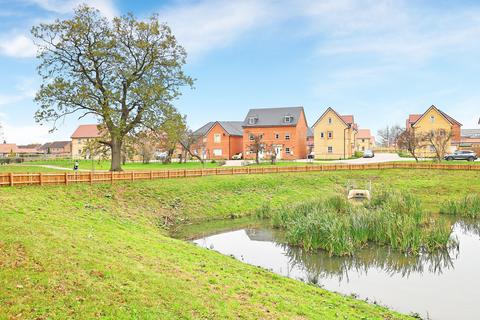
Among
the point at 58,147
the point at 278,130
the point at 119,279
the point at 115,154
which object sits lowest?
the point at 119,279

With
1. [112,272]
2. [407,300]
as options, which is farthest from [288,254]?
[112,272]

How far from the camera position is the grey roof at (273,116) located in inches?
2724

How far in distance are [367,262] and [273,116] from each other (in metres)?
54.6

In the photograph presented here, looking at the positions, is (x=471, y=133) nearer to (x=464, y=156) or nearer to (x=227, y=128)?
(x=464, y=156)

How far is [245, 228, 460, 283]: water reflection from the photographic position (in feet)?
52.3

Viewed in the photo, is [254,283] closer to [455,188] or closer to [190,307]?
[190,307]

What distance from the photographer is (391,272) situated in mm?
16000

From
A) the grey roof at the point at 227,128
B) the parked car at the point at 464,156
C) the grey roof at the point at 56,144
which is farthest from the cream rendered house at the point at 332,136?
the grey roof at the point at 56,144

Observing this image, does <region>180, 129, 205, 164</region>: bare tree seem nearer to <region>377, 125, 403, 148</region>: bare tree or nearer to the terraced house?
the terraced house

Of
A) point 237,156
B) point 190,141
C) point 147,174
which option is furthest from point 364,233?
point 237,156

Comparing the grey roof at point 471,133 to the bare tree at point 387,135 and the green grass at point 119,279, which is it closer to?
the bare tree at point 387,135

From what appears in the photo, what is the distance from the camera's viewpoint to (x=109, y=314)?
828 centimetres

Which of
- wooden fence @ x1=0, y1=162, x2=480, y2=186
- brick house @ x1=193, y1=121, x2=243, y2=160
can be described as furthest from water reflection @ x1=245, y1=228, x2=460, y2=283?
brick house @ x1=193, y1=121, x2=243, y2=160

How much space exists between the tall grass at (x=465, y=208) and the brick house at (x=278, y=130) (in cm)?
3997
